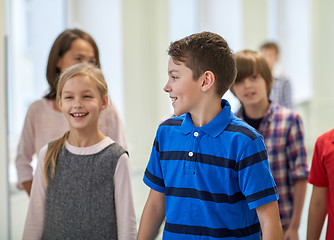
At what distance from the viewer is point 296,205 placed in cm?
220

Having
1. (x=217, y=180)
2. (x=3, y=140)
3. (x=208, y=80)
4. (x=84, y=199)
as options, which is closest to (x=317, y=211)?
(x=217, y=180)

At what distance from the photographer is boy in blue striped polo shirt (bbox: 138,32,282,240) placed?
1417 millimetres

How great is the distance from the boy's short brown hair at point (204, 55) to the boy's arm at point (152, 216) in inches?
16.9

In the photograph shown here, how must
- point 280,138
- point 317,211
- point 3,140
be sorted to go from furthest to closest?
1. point 3,140
2. point 280,138
3. point 317,211

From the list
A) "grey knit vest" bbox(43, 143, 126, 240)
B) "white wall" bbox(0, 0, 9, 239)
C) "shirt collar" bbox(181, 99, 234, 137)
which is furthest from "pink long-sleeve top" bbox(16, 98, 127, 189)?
"shirt collar" bbox(181, 99, 234, 137)

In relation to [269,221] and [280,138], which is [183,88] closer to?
[269,221]

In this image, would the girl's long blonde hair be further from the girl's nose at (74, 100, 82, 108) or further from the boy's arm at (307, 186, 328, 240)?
the boy's arm at (307, 186, 328, 240)

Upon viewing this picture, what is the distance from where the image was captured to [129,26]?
3674mm

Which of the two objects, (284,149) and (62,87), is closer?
(62,87)

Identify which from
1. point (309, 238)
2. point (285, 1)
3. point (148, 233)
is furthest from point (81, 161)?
point (285, 1)

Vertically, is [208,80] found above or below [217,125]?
above

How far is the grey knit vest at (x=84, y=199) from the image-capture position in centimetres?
177

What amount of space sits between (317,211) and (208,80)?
69 cm

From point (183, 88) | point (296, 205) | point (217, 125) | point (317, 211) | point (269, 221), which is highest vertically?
point (183, 88)
